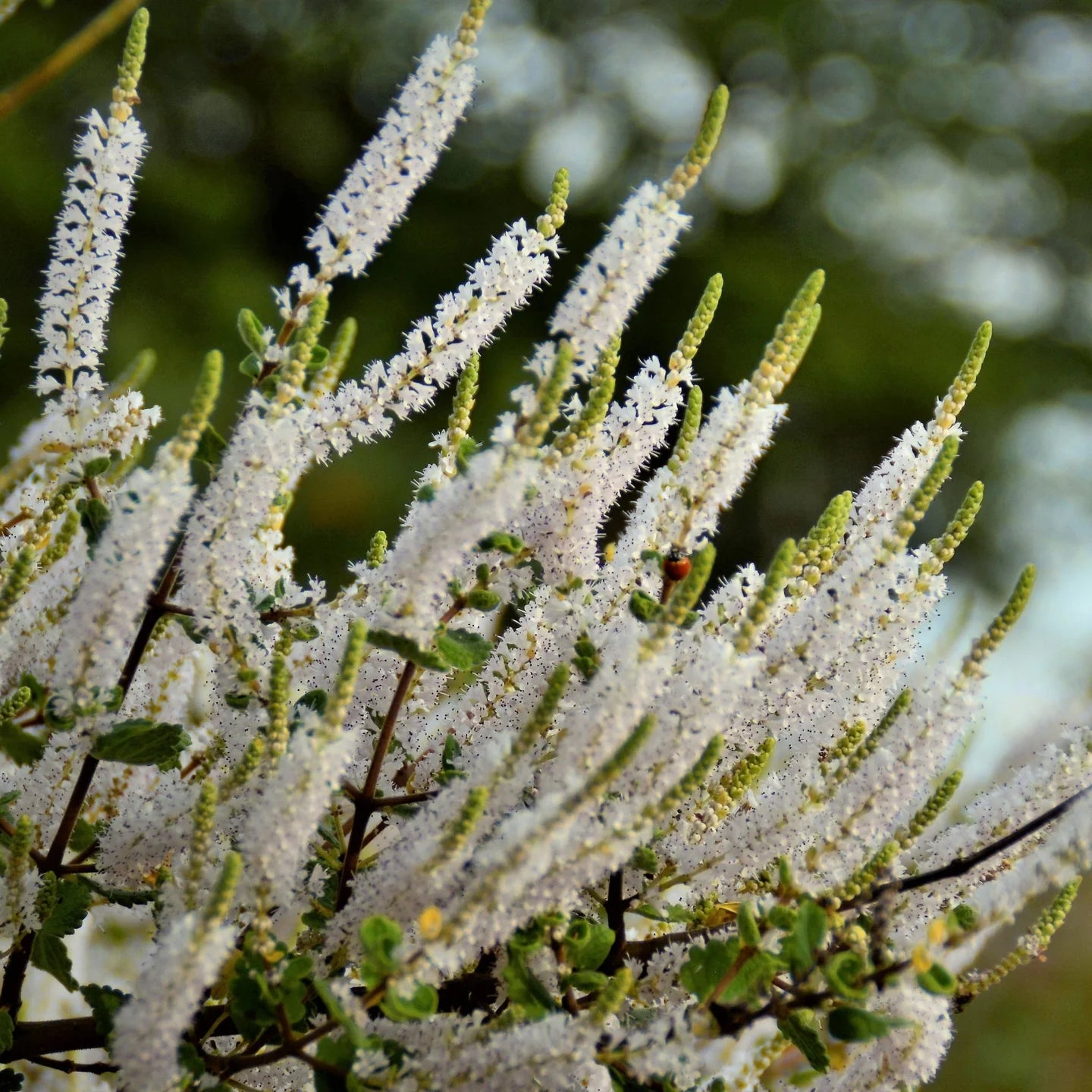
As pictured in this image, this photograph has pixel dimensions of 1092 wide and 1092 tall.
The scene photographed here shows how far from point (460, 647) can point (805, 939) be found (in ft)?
0.57

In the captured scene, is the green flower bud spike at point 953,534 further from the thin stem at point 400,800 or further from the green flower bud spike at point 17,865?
the green flower bud spike at point 17,865

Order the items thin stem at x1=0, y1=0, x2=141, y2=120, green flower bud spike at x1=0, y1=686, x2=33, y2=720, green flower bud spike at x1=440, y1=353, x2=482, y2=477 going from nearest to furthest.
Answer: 1. thin stem at x1=0, y1=0, x2=141, y2=120
2. green flower bud spike at x1=0, y1=686, x2=33, y2=720
3. green flower bud spike at x1=440, y1=353, x2=482, y2=477

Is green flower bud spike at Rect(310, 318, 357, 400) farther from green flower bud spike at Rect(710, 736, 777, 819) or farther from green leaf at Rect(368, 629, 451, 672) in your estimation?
green flower bud spike at Rect(710, 736, 777, 819)

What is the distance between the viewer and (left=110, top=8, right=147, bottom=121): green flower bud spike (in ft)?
1.65

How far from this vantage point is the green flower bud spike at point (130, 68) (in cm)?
50

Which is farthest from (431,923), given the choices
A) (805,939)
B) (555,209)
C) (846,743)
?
(555,209)

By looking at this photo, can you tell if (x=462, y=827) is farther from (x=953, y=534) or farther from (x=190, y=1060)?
(x=953, y=534)

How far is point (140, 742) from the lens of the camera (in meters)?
0.44

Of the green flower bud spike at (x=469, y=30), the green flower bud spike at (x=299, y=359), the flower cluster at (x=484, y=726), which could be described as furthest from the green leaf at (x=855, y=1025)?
the green flower bud spike at (x=469, y=30)

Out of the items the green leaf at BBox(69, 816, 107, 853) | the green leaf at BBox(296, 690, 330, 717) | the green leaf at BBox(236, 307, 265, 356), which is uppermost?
the green leaf at BBox(236, 307, 265, 356)

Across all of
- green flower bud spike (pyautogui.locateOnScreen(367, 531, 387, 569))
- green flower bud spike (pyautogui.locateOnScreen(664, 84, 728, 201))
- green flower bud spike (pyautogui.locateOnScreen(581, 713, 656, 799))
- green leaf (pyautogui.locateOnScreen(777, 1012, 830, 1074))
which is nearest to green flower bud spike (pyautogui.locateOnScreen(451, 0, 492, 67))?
green flower bud spike (pyautogui.locateOnScreen(664, 84, 728, 201))

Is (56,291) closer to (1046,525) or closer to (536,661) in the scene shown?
(536,661)

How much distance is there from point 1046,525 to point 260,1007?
618cm

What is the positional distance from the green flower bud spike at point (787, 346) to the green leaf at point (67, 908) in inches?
13.3
